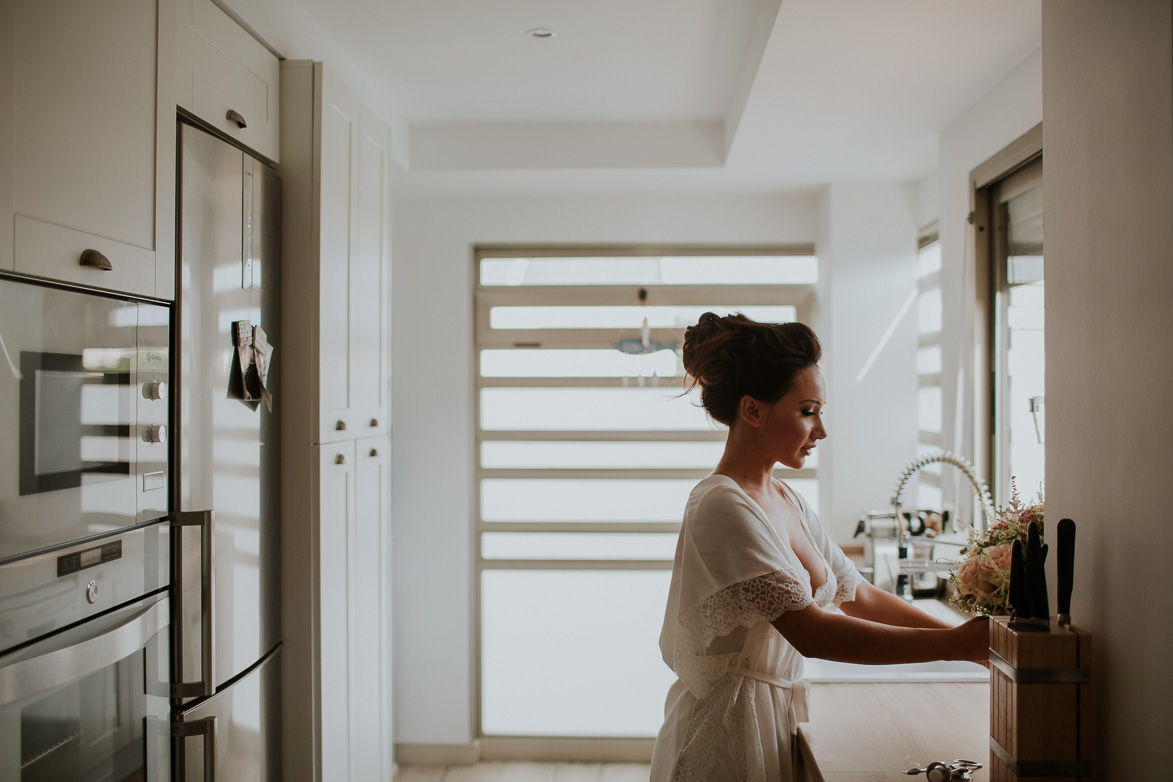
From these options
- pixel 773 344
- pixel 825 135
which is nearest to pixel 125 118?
pixel 773 344

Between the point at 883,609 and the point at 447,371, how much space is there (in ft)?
7.77

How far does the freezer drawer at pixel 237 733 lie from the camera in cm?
160

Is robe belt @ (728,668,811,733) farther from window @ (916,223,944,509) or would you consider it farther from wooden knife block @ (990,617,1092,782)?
window @ (916,223,944,509)

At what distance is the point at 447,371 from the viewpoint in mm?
3473

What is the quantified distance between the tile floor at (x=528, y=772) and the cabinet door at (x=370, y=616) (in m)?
0.86

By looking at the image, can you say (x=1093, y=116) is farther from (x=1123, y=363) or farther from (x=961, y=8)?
(x=961, y=8)

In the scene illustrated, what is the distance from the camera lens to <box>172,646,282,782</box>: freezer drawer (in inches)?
63.0

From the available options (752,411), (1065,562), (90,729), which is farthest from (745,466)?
(90,729)

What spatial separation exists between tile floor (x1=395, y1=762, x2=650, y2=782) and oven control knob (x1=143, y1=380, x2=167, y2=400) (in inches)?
96.6

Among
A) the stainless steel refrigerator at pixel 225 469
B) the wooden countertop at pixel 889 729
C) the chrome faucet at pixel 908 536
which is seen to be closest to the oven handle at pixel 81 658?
the stainless steel refrigerator at pixel 225 469

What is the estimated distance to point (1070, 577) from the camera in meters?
1.02

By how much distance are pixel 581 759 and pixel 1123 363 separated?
3.15 m

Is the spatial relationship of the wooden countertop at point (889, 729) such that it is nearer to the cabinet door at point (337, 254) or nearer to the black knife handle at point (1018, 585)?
the black knife handle at point (1018, 585)

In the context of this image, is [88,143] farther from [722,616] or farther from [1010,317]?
[1010,317]
